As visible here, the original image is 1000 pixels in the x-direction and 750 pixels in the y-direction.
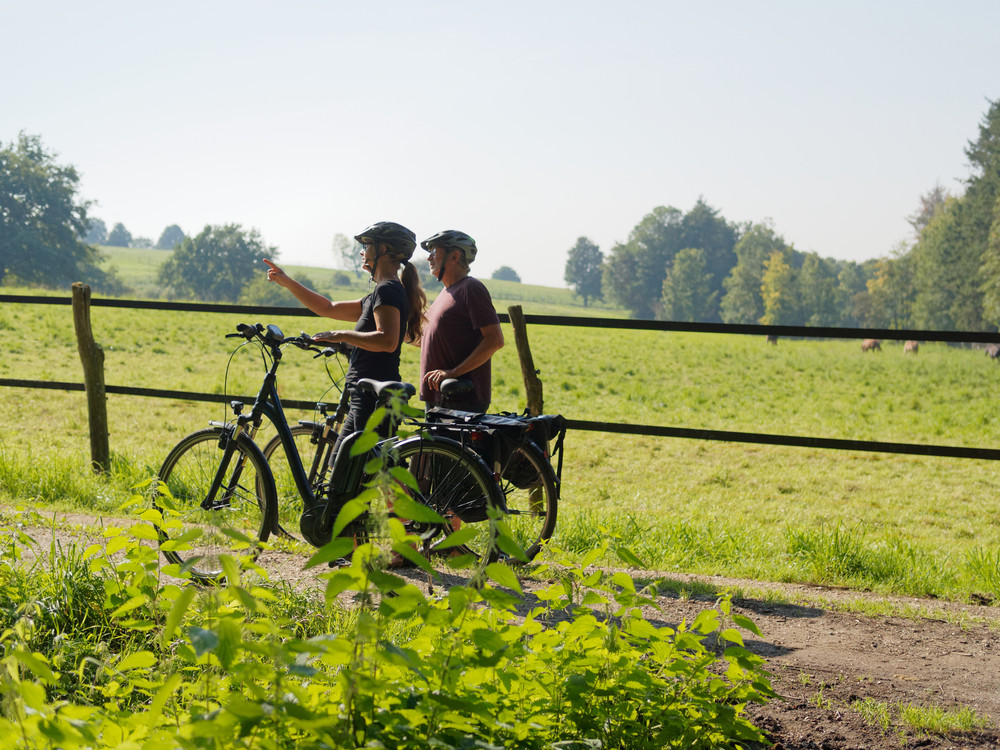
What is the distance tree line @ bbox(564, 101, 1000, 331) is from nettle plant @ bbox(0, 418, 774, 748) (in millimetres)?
61373

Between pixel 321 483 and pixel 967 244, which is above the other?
pixel 967 244

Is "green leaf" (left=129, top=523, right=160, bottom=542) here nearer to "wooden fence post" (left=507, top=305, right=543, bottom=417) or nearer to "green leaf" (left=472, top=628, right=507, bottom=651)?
"green leaf" (left=472, top=628, right=507, bottom=651)

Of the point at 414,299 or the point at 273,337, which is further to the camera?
the point at 414,299

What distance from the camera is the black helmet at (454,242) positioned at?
4531mm

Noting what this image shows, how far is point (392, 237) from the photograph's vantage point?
4.33 meters

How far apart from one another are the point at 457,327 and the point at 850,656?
7.95ft

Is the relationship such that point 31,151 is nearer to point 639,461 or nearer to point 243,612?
point 639,461

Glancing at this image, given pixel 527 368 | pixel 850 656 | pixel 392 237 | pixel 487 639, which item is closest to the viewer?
pixel 487 639

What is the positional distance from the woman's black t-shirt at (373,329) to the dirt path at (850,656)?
103 centimetres

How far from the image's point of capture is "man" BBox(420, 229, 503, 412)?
177 inches

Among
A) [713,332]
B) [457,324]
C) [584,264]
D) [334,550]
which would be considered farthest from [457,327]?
[584,264]

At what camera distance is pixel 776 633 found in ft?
12.3

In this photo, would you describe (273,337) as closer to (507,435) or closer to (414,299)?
(414,299)

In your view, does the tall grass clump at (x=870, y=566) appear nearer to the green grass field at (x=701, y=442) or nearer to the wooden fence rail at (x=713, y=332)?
the green grass field at (x=701, y=442)
